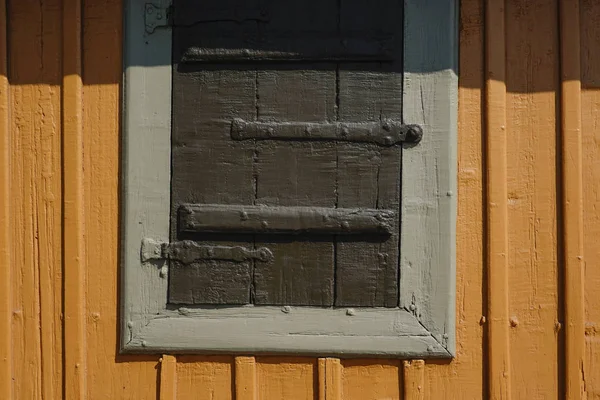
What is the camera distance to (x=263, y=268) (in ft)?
6.99

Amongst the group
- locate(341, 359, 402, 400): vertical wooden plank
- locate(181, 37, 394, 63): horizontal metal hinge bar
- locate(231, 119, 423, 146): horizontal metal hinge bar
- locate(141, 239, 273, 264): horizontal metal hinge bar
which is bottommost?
locate(341, 359, 402, 400): vertical wooden plank

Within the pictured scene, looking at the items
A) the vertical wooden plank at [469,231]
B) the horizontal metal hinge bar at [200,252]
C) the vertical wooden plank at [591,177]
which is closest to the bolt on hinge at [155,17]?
the horizontal metal hinge bar at [200,252]

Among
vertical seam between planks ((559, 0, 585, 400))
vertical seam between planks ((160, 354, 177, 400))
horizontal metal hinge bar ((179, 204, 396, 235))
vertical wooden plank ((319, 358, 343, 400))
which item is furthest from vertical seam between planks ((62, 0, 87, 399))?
vertical seam between planks ((559, 0, 585, 400))

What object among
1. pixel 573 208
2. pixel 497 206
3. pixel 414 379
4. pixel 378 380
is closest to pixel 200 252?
pixel 378 380

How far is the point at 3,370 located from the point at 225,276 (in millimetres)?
886

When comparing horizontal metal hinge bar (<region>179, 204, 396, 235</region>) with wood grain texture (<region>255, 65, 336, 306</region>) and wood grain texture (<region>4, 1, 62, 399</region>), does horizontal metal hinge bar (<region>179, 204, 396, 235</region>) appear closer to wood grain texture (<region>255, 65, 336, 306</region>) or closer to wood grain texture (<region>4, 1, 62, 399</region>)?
wood grain texture (<region>255, 65, 336, 306</region>)

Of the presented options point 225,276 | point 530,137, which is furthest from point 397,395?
point 530,137

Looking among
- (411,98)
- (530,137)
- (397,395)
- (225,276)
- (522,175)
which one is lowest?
(397,395)

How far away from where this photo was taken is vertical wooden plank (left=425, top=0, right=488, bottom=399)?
213 cm

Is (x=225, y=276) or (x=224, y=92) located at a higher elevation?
(x=224, y=92)

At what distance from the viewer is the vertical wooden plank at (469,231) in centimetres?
213

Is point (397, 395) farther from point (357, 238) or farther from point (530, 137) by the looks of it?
point (530, 137)

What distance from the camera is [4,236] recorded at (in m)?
2.17

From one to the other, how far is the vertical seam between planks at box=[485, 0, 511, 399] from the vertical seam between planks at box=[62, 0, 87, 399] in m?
1.47
